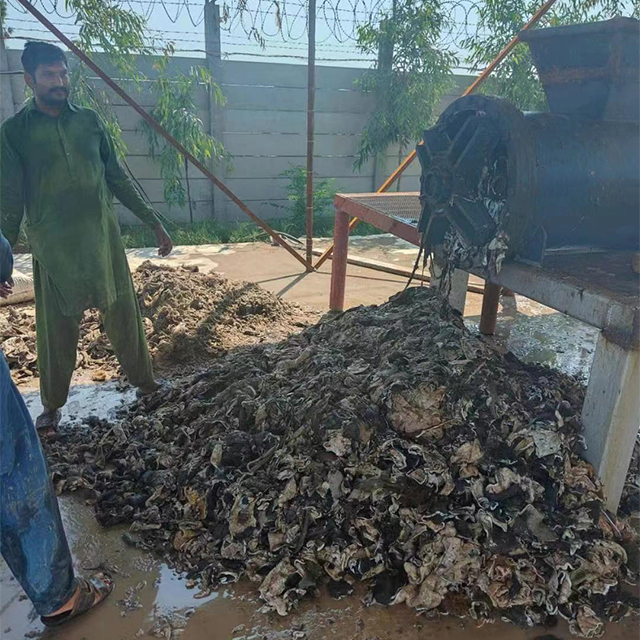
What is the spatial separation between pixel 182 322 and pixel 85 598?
2382 mm

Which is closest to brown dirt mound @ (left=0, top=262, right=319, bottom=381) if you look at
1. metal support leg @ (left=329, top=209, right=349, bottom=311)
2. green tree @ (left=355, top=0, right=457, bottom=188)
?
metal support leg @ (left=329, top=209, right=349, bottom=311)

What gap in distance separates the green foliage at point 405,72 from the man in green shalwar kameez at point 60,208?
20.2ft

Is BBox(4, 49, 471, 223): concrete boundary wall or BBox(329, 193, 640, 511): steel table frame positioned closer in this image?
BBox(329, 193, 640, 511): steel table frame

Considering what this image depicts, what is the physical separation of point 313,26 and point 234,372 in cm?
343

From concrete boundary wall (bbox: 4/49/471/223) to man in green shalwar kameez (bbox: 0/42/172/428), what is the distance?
5.06m

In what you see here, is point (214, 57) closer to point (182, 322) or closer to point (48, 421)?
point (182, 322)

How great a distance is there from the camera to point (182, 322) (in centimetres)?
415

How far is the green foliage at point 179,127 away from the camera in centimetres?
723

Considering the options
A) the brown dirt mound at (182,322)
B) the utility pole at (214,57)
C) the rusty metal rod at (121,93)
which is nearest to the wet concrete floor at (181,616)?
the brown dirt mound at (182,322)

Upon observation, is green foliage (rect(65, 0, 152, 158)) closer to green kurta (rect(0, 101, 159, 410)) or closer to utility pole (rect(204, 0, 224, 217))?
utility pole (rect(204, 0, 224, 217))

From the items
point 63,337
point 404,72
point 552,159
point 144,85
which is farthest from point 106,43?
point 552,159

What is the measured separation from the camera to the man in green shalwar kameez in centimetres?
266

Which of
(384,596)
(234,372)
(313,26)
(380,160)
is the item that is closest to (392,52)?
(380,160)

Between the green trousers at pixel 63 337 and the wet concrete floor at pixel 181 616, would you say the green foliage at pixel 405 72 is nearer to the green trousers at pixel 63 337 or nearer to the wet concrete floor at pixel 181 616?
Answer: the green trousers at pixel 63 337
